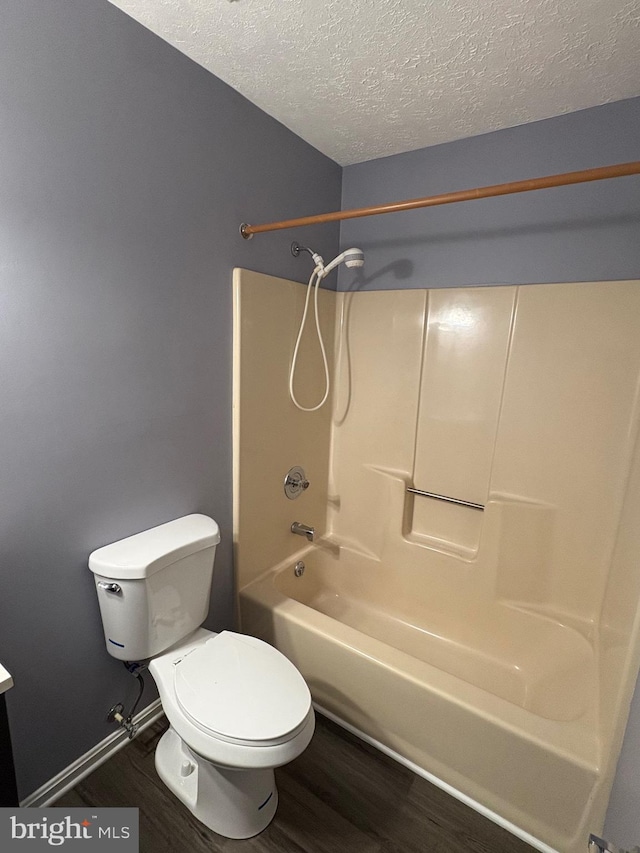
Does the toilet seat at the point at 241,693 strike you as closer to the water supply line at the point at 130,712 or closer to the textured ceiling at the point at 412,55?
the water supply line at the point at 130,712

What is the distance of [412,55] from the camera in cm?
129

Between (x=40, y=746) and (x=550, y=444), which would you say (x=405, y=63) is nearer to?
(x=550, y=444)

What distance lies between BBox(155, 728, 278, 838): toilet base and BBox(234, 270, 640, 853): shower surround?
1.36ft

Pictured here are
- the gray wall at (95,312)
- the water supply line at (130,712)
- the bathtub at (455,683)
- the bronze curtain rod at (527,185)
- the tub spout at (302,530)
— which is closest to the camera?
the bronze curtain rod at (527,185)

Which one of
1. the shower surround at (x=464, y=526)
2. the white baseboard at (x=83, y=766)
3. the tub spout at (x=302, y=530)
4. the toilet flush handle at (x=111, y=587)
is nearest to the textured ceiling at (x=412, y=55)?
the shower surround at (x=464, y=526)

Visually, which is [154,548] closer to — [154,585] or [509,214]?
[154,585]

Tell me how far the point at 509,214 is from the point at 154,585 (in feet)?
6.32

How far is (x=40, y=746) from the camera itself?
4.26 feet

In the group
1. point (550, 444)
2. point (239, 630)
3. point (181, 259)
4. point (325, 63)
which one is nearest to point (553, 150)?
point (325, 63)

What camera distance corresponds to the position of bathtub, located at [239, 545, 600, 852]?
125 cm

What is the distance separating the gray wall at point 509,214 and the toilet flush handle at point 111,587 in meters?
1.68

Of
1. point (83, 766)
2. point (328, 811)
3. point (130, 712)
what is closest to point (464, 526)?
point (328, 811)

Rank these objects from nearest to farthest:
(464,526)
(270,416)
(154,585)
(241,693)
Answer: (241,693), (154,585), (270,416), (464,526)

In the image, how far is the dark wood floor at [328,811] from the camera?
4.20 ft
